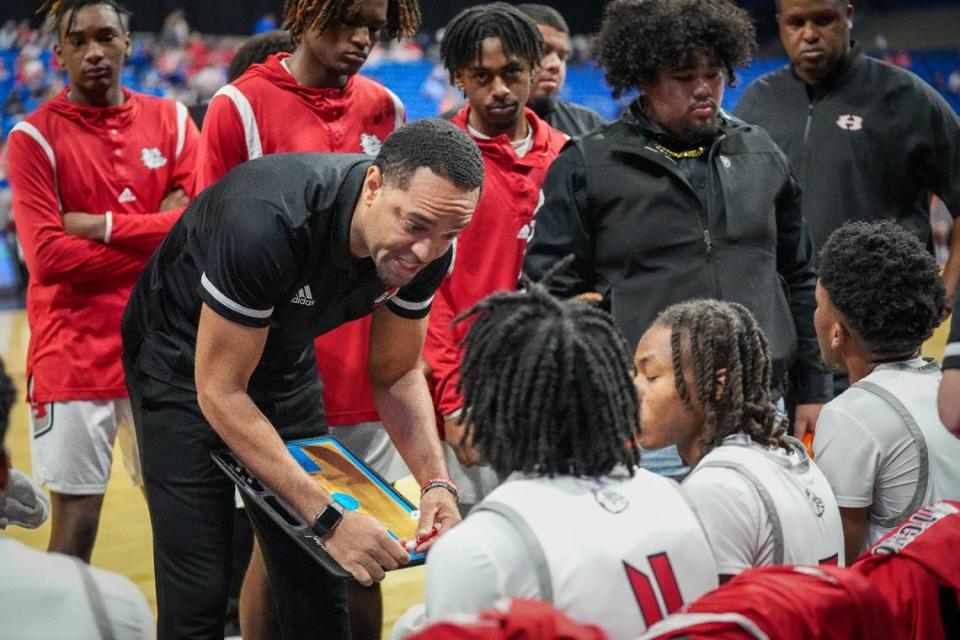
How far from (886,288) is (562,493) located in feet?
4.02

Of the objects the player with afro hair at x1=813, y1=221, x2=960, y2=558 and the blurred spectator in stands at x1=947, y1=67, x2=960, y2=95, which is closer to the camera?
the player with afro hair at x1=813, y1=221, x2=960, y2=558

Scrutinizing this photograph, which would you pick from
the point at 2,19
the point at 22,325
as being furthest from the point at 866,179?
the point at 2,19

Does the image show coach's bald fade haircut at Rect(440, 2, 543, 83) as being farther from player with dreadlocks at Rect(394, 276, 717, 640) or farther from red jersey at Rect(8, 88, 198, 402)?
player with dreadlocks at Rect(394, 276, 717, 640)

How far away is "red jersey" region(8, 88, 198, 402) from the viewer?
13.9ft

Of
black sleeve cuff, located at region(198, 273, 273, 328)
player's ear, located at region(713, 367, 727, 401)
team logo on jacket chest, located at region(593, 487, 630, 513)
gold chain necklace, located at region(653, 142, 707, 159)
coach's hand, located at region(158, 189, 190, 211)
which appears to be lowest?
coach's hand, located at region(158, 189, 190, 211)

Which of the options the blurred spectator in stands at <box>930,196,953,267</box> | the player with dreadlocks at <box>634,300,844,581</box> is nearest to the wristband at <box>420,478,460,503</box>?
the player with dreadlocks at <box>634,300,844,581</box>

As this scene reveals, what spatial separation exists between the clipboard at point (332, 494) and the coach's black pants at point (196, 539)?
0.08 meters

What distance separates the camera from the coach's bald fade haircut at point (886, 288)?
2.81 meters

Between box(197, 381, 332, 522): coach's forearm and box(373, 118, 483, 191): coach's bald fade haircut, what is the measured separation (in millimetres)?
592

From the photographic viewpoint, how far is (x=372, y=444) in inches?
154

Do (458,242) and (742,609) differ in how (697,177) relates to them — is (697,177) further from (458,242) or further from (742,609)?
(742,609)

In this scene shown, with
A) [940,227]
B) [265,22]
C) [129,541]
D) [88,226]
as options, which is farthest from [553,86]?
[265,22]

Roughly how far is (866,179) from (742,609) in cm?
258

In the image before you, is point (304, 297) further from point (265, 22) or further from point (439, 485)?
point (265, 22)
